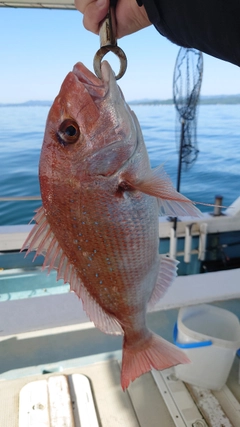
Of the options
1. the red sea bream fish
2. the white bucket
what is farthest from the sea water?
the red sea bream fish

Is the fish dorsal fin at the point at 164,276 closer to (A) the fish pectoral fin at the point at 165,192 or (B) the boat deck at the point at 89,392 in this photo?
(A) the fish pectoral fin at the point at 165,192

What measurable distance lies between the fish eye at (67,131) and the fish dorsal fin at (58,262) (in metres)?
0.19

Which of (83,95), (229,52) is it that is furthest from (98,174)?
(229,52)

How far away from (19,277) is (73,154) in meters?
3.12

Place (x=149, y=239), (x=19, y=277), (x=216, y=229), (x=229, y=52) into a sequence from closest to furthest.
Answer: (x=229, y=52)
(x=149, y=239)
(x=19, y=277)
(x=216, y=229)

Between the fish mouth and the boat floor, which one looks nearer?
the fish mouth

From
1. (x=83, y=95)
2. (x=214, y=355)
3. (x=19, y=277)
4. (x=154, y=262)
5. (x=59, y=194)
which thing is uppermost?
(x=83, y=95)

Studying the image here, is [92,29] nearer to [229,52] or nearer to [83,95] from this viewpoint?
[83,95]

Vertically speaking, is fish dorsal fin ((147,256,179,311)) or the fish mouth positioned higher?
the fish mouth

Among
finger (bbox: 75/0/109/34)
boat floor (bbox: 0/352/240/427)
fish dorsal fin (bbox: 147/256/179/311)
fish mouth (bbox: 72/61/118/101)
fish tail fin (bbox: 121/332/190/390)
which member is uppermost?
finger (bbox: 75/0/109/34)

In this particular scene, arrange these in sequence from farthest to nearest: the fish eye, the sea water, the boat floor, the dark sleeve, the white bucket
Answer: the sea water → the white bucket → the boat floor → the fish eye → the dark sleeve

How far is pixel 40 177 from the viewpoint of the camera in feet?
2.80

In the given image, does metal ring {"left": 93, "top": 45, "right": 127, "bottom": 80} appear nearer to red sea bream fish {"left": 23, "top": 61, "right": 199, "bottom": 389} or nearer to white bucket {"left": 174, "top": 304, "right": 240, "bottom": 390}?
red sea bream fish {"left": 23, "top": 61, "right": 199, "bottom": 389}

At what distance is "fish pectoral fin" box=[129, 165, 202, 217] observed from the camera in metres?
0.76
